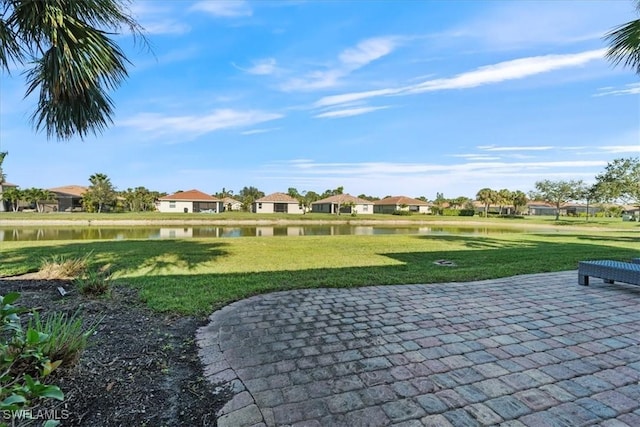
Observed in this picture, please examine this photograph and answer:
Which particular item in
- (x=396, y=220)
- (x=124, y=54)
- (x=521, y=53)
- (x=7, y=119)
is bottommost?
(x=396, y=220)

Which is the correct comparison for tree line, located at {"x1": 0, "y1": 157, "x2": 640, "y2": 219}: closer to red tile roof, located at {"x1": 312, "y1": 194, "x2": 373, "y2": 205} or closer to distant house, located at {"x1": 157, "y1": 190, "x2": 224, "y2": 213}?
red tile roof, located at {"x1": 312, "y1": 194, "x2": 373, "y2": 205}

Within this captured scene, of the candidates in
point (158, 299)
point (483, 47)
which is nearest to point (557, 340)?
point (158, 299)

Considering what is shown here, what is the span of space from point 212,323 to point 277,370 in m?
1.18

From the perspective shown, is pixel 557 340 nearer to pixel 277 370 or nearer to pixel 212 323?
pixel 277 370

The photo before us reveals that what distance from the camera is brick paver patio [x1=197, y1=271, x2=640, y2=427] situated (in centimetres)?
179

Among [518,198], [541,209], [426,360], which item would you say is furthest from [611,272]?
[541,209]

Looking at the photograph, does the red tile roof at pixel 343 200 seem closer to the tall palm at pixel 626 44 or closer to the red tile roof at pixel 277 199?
the red tile roof at pixel 277 199

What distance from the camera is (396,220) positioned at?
35.7m

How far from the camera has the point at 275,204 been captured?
47438 millimetres

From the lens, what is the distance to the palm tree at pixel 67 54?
2.74 m

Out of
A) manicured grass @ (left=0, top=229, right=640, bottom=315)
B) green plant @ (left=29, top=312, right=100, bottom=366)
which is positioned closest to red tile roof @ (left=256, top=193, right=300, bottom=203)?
manicured grass @ (left=0, top=229, right=640, bottom=315)

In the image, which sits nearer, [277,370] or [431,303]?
[277,370]

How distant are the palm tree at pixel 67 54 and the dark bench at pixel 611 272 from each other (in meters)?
6.46

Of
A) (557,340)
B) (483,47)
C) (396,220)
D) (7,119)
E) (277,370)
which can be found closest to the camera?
(277,370)
